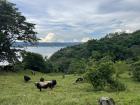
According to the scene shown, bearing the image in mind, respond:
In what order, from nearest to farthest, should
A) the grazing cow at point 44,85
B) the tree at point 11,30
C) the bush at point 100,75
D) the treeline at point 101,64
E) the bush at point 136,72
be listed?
the grazing cow at point 44,85
the bush at point 100,75
the treeline at point 101,64
the bush at point 136,72
the tree at point 11,30

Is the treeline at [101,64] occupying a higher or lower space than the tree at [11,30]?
lower

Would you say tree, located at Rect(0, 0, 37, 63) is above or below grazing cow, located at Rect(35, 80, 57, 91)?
above

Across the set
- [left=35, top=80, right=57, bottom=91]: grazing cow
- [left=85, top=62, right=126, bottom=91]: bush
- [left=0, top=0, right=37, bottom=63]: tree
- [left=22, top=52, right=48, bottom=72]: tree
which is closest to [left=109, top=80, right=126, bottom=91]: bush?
[left=85, top=62, right=126, bottom=91]: bush

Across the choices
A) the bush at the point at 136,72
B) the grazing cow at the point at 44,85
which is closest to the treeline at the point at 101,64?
the bush at the point at 136,72

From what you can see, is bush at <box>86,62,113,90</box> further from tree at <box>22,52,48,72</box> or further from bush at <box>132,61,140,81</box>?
tree at <box>22,52,48,72</box>

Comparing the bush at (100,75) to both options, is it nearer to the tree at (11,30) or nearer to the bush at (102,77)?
the bush at (102,77)

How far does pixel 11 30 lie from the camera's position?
52656 mm

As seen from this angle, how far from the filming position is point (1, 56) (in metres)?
51.8

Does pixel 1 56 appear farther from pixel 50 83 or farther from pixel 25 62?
pixel 50 83

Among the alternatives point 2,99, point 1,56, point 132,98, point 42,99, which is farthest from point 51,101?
point 1,56

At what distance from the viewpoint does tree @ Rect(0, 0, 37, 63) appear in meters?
51.0

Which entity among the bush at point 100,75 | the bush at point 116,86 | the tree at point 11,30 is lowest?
the bush at point 116,86

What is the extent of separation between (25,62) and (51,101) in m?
38.6

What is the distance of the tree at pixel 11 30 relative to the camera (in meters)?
51.0
